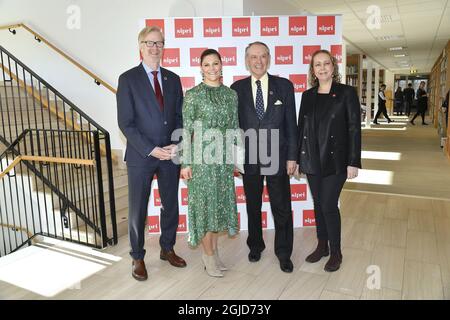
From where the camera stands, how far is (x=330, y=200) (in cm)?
272

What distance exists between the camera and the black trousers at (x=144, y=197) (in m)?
2.71

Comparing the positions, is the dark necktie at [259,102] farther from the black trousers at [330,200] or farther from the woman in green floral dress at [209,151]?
the black trousers at [330,200]

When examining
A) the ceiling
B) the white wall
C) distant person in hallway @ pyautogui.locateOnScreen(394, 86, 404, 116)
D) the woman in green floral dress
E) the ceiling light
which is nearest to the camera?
the woman in green floral dress

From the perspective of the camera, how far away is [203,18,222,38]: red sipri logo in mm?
3605

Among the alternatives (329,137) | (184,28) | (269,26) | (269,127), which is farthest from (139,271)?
(269,26)

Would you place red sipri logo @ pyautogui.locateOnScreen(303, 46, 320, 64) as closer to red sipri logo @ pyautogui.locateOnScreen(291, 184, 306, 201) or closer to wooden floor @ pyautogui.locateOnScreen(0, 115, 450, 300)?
red sipri logo @ pyautogui.locateOnScreen(291, 184, 306, 201)

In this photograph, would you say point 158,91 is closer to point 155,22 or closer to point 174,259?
point 155,22

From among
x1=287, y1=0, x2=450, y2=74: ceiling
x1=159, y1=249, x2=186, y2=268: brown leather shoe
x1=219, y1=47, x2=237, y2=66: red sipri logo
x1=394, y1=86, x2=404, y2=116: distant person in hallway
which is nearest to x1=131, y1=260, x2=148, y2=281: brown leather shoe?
x1=159, y1=249, x2=186, y2=268: brown leather shoe

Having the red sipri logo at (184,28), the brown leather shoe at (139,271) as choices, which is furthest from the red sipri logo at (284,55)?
the brown leather shoe at (139,271)

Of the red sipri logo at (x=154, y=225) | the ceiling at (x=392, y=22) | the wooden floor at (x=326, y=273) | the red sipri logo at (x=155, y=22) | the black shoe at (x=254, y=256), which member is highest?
the ceiling at (x=392, y=22)

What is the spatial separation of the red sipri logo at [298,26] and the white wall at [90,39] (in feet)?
4.30

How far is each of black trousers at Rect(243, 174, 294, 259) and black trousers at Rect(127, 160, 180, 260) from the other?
57 cm

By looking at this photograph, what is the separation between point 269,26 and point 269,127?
1348 millimetres
